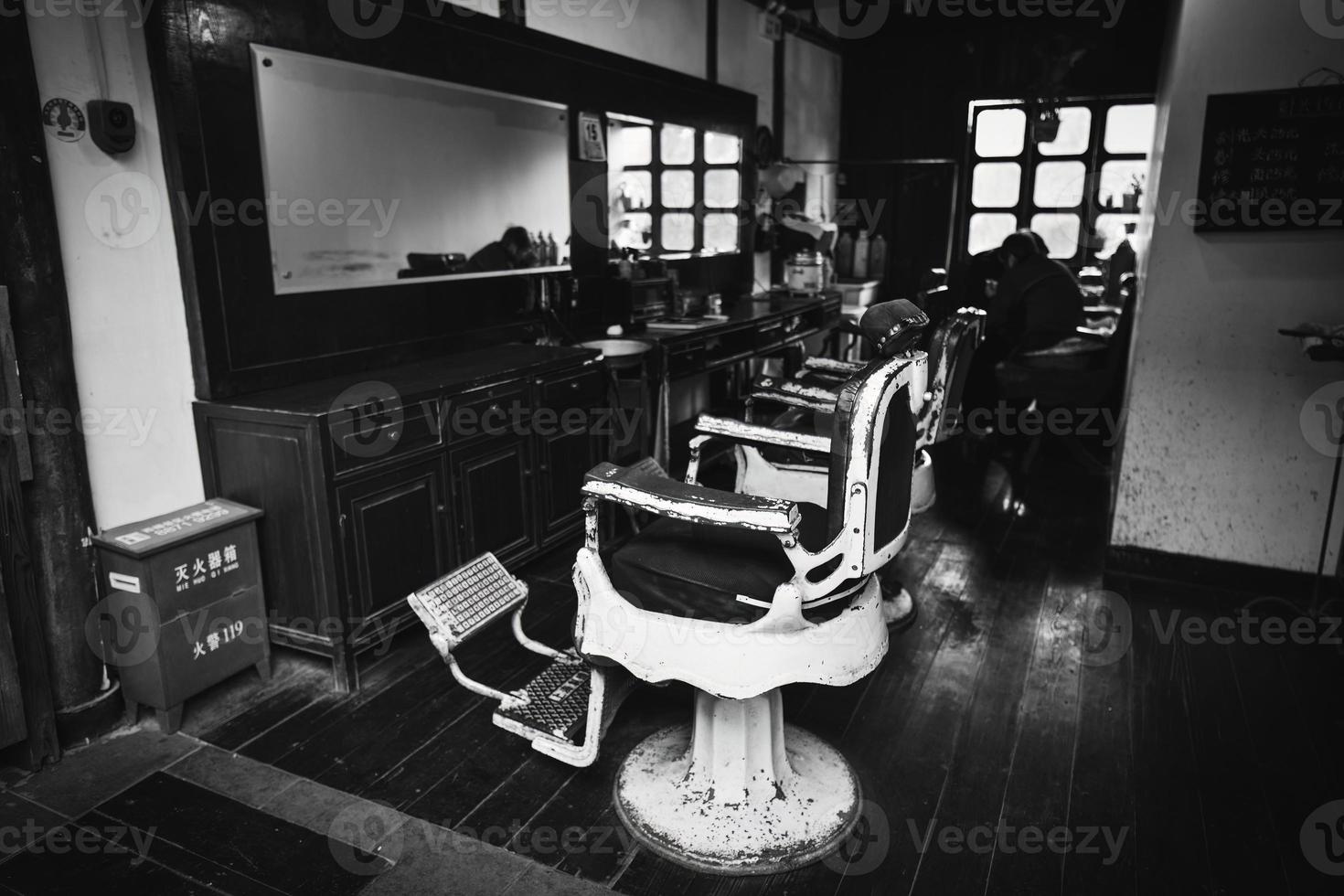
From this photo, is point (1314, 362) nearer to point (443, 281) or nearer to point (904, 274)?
point (443, 281)

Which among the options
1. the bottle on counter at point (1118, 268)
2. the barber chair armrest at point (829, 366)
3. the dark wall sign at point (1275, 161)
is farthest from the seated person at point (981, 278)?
the barber chair armrest at point (829, 366)

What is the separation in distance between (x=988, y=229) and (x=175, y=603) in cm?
735

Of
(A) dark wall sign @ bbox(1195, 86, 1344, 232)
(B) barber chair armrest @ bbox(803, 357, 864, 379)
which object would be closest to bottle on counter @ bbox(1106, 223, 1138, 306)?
(A) dark wall sign @ bbox(1195, 86, 1344, 232)

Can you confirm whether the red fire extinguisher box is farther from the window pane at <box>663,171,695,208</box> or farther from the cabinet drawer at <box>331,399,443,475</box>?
the window pane at <box>663,171,695,208</box>

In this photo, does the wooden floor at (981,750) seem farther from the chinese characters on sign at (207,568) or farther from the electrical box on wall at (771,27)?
→ the electrical box on wall at (771,27)

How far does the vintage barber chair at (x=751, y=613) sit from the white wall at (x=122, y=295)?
4.93 feet

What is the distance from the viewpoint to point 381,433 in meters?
2.84

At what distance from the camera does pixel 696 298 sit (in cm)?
561

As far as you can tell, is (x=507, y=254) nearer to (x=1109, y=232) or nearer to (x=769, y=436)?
A: (x=769, y=436)

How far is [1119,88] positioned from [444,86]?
5918 mm

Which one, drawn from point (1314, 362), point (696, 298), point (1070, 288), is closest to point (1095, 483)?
point (1070, 288)

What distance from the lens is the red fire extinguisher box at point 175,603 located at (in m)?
2.51

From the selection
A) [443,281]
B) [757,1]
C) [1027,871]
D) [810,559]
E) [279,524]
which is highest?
[757,1]

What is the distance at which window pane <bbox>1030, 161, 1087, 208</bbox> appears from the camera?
308 inches
